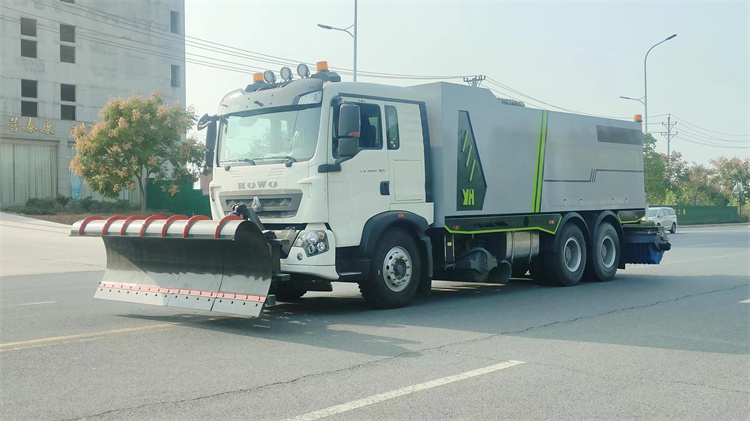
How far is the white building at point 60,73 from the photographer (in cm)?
4122

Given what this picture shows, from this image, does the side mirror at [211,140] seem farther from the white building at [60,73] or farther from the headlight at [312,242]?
the white building at [60,73]

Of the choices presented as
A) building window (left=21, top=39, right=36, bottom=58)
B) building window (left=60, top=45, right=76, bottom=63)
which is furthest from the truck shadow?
building window (left=60, top=45, right=76, bottom=63)

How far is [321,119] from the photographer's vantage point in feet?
30.3

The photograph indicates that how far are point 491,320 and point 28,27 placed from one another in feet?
134

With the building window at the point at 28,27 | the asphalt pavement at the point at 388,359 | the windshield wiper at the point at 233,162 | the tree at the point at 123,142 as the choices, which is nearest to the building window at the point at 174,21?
the building window at the point at 28,27

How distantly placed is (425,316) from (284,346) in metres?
2.55

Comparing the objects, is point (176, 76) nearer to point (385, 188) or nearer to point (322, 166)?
point (385, 188)

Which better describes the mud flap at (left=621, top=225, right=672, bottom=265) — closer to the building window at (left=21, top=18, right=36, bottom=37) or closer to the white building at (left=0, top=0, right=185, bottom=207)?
the white building at (left=0, top=0, right=185, bottom=207)

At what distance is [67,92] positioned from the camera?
44000 mm

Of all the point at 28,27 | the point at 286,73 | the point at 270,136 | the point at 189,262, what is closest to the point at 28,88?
the point at 28,27

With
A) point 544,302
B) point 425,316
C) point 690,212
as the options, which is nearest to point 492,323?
point 425,316

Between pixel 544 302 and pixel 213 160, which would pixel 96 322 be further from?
pixel 544 302

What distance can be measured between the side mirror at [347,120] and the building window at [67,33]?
4004 centimetres

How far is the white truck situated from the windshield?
0.06 ft
